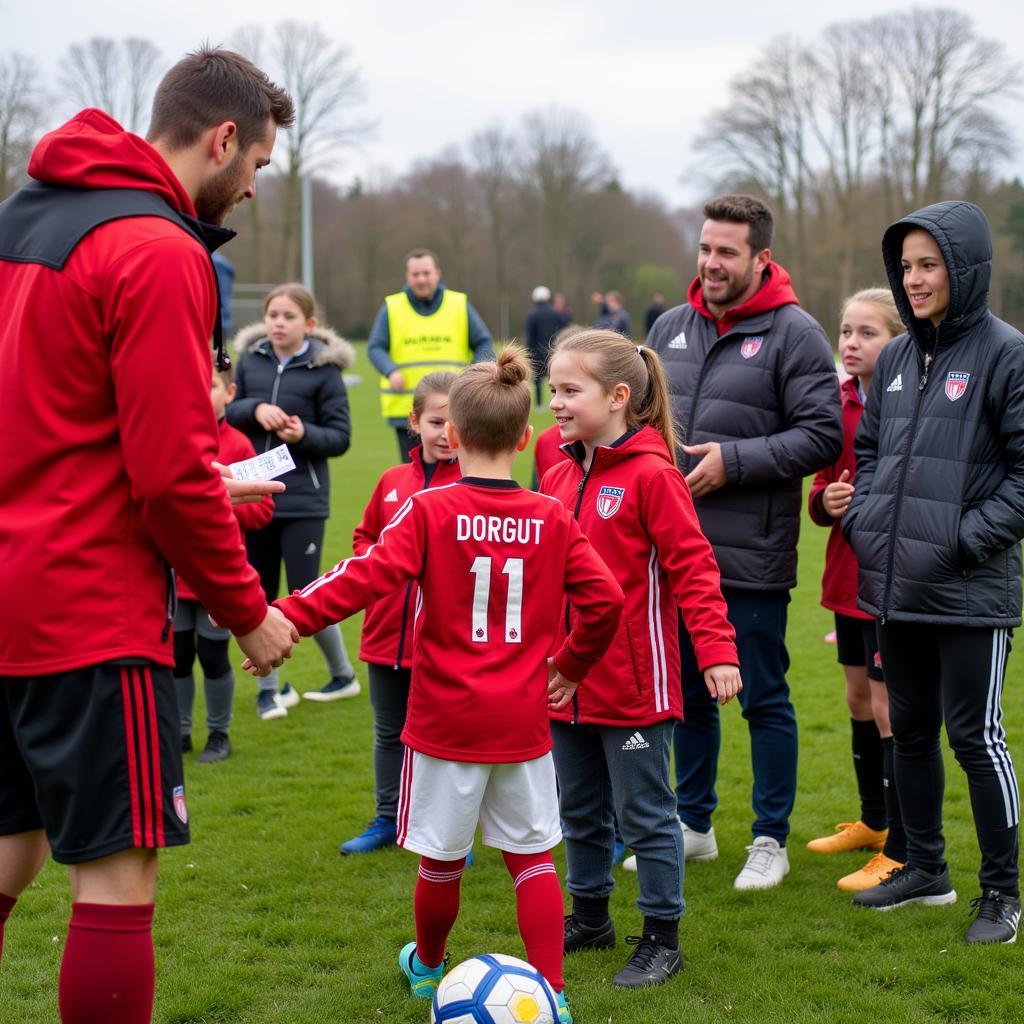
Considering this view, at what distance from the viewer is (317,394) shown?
6645mm

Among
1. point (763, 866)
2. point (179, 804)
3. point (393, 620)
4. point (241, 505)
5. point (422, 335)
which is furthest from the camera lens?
point (422, 335)

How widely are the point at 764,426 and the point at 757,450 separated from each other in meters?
0.21

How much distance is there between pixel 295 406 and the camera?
6.61m

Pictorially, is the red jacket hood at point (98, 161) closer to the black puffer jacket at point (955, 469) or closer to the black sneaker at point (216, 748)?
the black puffer jacket at point (955, 469)

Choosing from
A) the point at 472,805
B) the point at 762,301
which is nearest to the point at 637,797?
the point at 472,805

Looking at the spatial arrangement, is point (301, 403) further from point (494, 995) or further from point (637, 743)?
point (494, 995)

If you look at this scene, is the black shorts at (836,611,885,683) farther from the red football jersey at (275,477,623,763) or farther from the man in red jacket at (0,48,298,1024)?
the man in red jacket at (0,48,298,1024)

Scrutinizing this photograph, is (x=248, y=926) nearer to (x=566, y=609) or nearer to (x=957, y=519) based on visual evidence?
(x=566, y=609)

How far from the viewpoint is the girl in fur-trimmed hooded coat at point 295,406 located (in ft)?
21.4

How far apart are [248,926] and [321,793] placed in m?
1.45

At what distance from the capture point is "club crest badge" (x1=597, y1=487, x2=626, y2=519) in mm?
3785

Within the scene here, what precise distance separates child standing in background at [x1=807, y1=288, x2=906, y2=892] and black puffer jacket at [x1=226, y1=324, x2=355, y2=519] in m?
2.82

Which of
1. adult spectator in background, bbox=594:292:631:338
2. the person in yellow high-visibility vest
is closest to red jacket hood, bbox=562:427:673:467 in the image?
the person in yellow high-visibility vest

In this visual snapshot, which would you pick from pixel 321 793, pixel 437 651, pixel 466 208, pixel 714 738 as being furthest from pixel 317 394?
pixel 466 208
